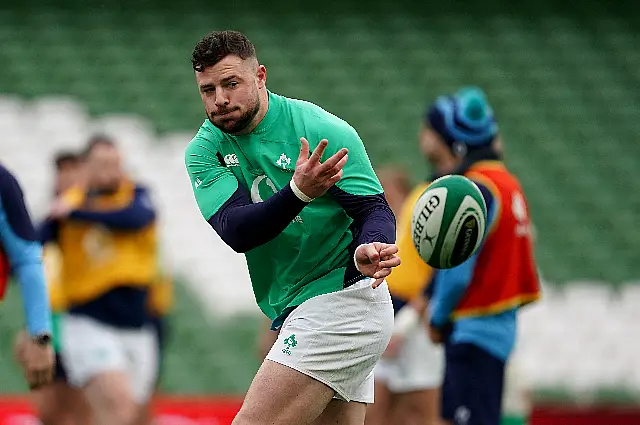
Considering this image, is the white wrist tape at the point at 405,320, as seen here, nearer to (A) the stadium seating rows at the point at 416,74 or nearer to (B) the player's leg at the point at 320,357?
(B) the player's leg at the point at 320,357

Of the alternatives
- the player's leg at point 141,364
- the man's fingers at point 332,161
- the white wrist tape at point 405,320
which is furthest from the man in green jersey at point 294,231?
the player's leg at point 141,364

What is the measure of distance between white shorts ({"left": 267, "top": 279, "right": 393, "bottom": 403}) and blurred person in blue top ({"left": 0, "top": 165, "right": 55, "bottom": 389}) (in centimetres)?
132

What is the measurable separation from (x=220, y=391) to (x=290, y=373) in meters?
7.06

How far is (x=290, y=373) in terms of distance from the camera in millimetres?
4035

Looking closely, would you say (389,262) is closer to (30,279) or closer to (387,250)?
(387,250)

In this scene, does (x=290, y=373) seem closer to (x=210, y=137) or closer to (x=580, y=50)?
(x=210, y=137)

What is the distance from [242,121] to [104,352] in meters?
4.16

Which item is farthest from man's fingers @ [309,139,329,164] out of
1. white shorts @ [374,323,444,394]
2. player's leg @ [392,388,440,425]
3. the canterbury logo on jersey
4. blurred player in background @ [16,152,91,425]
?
blurred player in background @ [16,152,91,425]

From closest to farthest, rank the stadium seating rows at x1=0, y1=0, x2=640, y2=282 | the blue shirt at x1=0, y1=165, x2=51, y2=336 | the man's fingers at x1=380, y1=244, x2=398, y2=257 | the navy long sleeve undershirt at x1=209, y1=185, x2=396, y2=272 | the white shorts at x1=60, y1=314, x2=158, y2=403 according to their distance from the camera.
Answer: the man's fingers at x1=380, y1=244, x2=398, y2=257, the navy long sleeve undershirt at x1=209, y1=185, x2=396, y2=272, the blue shirt at x1=0, y1=165, x2=51, y2=336, the white shorts at x1=60, y1=314, x2=158, y2=403, the stadium seating rows at x1=0, y1=0, x2=640, y2=282

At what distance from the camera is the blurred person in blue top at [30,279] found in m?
4.93

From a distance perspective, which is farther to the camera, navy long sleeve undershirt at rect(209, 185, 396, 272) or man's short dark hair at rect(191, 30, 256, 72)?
man's short dark hair at rect(191, 30, 256, 72)

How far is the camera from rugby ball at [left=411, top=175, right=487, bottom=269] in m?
5.07

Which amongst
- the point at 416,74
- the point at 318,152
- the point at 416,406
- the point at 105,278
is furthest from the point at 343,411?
the point at 416,74

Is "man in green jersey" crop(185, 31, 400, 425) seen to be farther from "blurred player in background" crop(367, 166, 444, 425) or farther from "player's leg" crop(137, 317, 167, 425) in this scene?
"player's leg" crop(137, 317, 167, 425)
